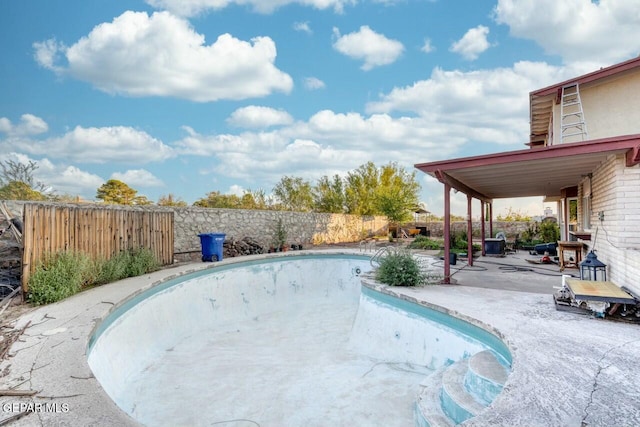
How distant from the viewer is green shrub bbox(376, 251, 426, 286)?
6910 mm

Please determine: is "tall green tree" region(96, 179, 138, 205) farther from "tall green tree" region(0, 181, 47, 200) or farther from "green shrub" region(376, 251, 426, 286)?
"green shrub" region(376, 251, 426, 286)

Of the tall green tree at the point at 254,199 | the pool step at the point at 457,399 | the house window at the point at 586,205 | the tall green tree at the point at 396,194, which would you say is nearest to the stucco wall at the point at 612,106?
the house window at the point at 586,205

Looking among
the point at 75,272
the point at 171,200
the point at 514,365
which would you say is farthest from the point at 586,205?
the point at 171,200

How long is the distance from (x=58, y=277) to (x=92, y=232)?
5.48 ft

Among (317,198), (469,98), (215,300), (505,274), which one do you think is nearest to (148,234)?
(215,300)

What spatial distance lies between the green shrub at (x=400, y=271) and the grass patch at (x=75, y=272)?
5.75 m

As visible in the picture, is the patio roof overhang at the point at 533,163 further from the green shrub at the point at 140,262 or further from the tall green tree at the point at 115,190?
the tall green tree at the point at 115,190

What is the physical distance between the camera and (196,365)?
555cm

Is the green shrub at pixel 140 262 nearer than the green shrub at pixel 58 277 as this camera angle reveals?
No

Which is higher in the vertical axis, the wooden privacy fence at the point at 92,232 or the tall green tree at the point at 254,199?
the tall green tree at the point at 254,199

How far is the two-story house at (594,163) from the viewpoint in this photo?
A: 18.2ft

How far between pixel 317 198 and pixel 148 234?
1758 cm

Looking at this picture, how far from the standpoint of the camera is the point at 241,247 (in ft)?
42.7

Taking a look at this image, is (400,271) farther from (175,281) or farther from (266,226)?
(266,226)
